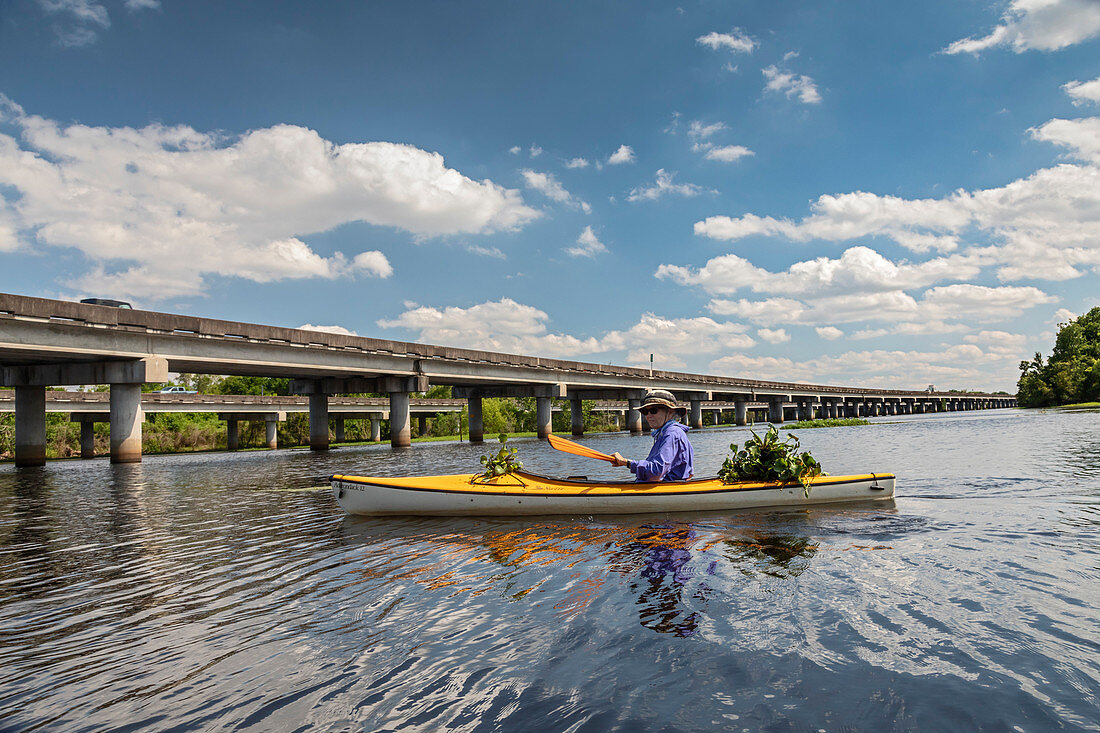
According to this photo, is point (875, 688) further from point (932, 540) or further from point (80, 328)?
point (80, 328)

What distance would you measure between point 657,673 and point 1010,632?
9.27ft

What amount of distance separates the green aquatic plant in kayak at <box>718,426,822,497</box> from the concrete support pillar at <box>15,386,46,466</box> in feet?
97.3

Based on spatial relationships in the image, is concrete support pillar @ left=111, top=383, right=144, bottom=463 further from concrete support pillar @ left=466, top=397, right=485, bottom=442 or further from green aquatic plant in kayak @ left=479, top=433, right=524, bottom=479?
concrete support pillar @ left=466, top=397, right=485, bottom=442

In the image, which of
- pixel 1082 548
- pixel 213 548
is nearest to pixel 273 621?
pixel 213 548

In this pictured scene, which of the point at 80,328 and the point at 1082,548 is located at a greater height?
the point at 80,328

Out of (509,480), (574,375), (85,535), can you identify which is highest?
(574,375)

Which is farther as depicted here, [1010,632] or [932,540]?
[932,540]

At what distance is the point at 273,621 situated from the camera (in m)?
5.51

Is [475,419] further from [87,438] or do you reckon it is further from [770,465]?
[770,465]

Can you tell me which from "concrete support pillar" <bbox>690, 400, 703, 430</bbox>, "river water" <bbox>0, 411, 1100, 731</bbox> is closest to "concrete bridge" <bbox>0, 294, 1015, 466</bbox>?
"river water" <bbox>0, 411, 1100, 731</bbox>

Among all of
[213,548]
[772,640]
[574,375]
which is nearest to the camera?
[772,640]

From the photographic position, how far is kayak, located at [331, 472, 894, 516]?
10.2 meters

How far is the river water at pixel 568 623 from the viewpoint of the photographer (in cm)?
383

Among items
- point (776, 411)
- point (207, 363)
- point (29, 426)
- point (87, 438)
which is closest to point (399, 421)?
point (207, 363)
